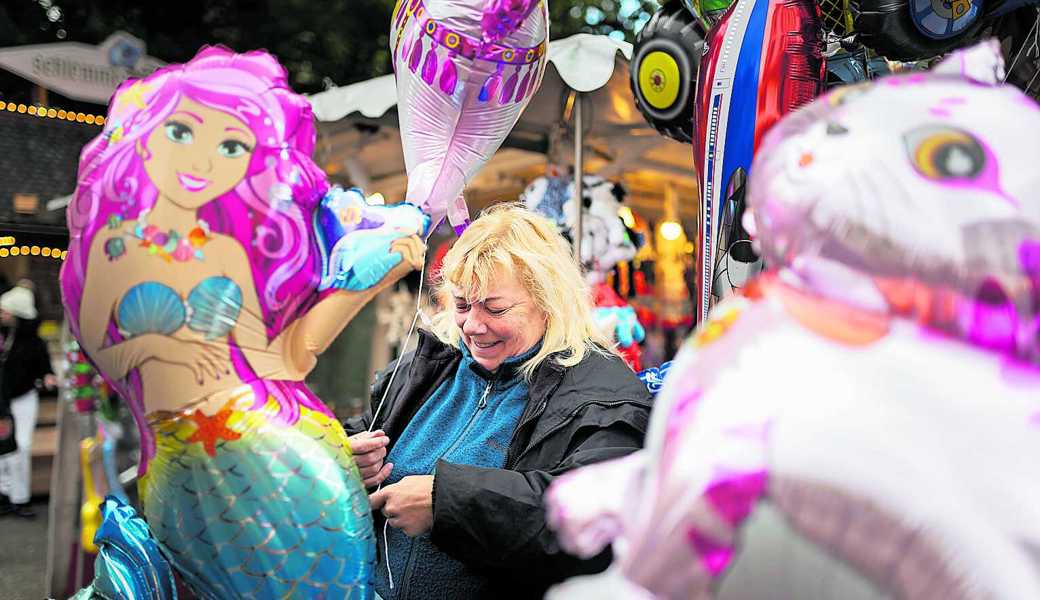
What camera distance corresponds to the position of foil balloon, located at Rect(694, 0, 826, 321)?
5.72 ft

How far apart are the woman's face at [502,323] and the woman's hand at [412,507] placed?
306 mm

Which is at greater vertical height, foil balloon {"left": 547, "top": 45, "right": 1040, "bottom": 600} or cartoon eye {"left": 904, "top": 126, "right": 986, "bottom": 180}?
cartoon eye {"left": 904, "top": 126, "right": 986, "bottom": 180}

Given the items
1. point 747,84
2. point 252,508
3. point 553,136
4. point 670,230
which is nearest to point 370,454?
point 252,508

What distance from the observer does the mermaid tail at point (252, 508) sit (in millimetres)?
1195

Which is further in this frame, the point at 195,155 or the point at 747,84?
the point at 747,84

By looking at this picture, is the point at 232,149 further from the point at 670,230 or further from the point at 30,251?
the point at 30,251

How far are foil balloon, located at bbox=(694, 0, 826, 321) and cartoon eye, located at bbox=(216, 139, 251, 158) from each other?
949 mm

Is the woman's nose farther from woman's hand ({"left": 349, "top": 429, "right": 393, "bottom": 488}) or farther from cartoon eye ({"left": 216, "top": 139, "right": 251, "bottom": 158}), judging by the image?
cartoon eye ({"left": 216, "top": 139, "right": 251, "bottom": 158})

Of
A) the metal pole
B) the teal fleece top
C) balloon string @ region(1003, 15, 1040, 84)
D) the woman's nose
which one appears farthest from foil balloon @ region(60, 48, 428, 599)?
the metal pole

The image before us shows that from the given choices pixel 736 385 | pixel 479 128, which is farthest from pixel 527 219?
pixel 736 385

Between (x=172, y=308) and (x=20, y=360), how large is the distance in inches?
177

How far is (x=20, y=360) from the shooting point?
5.06 metres

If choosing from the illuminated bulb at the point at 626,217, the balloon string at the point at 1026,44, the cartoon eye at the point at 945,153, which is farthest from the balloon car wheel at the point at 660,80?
the illuminated bulb at the point at 626,217

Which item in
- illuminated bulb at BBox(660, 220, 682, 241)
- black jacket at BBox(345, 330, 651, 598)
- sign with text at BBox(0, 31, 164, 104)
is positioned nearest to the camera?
black jacket at BBox(345, 330, 651, 598)
